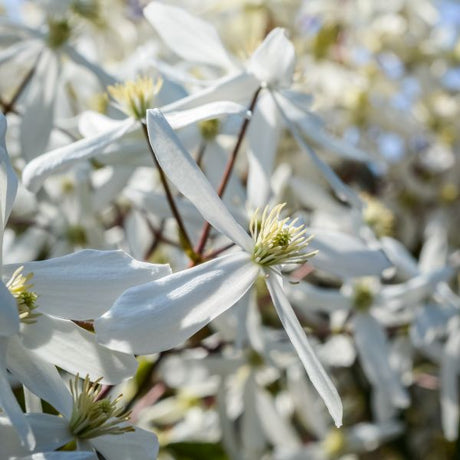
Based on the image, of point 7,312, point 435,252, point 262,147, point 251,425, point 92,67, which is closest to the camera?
point 7,312

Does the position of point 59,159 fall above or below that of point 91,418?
above

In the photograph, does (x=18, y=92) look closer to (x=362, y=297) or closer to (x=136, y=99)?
(x=136, y=99)

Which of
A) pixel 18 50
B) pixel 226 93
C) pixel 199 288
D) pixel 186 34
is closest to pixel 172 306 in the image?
pixel 199 288

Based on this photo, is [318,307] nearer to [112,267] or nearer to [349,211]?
[349,211]

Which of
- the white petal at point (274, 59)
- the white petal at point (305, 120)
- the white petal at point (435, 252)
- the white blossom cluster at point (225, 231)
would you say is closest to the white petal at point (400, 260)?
the white blossom cluster at point (225, 231)

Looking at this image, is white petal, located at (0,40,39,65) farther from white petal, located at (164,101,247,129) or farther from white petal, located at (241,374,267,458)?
white petal, located at (241,374,267,458)
